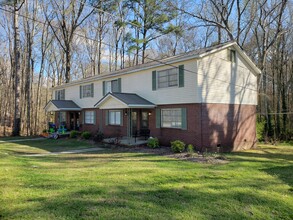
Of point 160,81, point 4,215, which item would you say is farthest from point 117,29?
point 4,215

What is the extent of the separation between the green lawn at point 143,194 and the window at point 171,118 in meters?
5.83

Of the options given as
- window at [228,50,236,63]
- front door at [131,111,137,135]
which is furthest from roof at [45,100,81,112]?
window at [228,50,236,63]

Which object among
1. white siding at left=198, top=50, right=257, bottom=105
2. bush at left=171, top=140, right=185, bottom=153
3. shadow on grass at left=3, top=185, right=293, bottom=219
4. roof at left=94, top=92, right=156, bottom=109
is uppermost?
white siding at left=198, top=50, right=257, bottom=105

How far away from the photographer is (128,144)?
14.9 metres

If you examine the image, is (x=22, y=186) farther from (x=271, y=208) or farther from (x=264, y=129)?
(x=264, y=129)

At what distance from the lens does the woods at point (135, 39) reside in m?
22.6

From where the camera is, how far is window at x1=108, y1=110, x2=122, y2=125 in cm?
1806

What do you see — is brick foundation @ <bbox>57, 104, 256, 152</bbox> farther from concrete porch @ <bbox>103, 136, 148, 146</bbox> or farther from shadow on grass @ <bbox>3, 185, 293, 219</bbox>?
shadow on grass @ <bbox>3, 185, 293, 219</bbox>

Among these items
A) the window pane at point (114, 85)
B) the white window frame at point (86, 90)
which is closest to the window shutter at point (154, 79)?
the window pane at point (114, 85)

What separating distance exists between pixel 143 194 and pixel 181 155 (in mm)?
6520

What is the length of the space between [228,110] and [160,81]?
181 inches

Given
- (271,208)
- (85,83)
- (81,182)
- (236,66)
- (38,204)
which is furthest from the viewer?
(85,83)

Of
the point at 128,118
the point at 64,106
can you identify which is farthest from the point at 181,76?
the point at 64,106

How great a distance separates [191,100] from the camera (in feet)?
44.6
